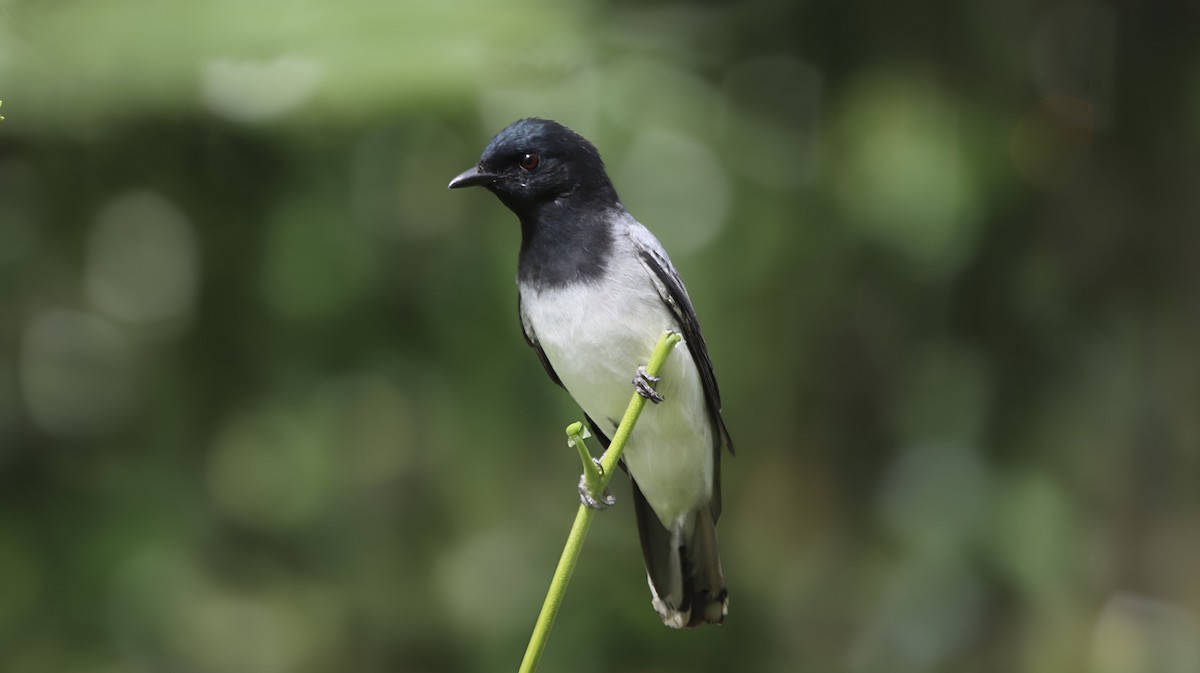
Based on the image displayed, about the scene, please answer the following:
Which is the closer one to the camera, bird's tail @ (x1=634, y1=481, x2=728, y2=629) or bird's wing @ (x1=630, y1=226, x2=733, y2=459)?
bird's tail @ (x1=634, y1=481, x2=728, y2=629)

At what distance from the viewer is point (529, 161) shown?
1379 millimetres

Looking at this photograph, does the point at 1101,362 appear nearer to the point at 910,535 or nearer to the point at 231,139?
the point at 910,535

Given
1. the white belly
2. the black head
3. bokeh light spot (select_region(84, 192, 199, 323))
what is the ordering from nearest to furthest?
the black head, the white belly, bokeh light spot (select_region(84, 192, 199, 323))

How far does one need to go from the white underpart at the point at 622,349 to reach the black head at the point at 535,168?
0.17m

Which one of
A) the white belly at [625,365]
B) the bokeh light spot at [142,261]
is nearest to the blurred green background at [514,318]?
the bokeh light spot at [142,261]

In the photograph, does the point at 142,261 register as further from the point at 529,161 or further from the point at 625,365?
the point at 529,161

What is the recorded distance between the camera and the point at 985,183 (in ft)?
12.8

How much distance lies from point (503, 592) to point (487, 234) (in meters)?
1.19

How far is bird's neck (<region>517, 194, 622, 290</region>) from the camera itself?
4.86 ft

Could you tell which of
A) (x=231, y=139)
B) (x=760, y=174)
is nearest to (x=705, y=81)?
(x=760, y=174)

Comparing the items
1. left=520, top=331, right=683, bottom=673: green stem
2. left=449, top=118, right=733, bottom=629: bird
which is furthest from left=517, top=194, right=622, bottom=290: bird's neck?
left=520, top=331, right=683, bottom=673: green stem

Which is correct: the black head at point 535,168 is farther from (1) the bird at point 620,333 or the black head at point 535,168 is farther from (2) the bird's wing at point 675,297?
(2) the bird's wing at point 675,297

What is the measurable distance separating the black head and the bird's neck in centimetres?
1

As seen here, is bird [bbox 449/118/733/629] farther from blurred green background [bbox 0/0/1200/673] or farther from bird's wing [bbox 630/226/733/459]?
blurred green background [bbox 0/0/1200/673]
